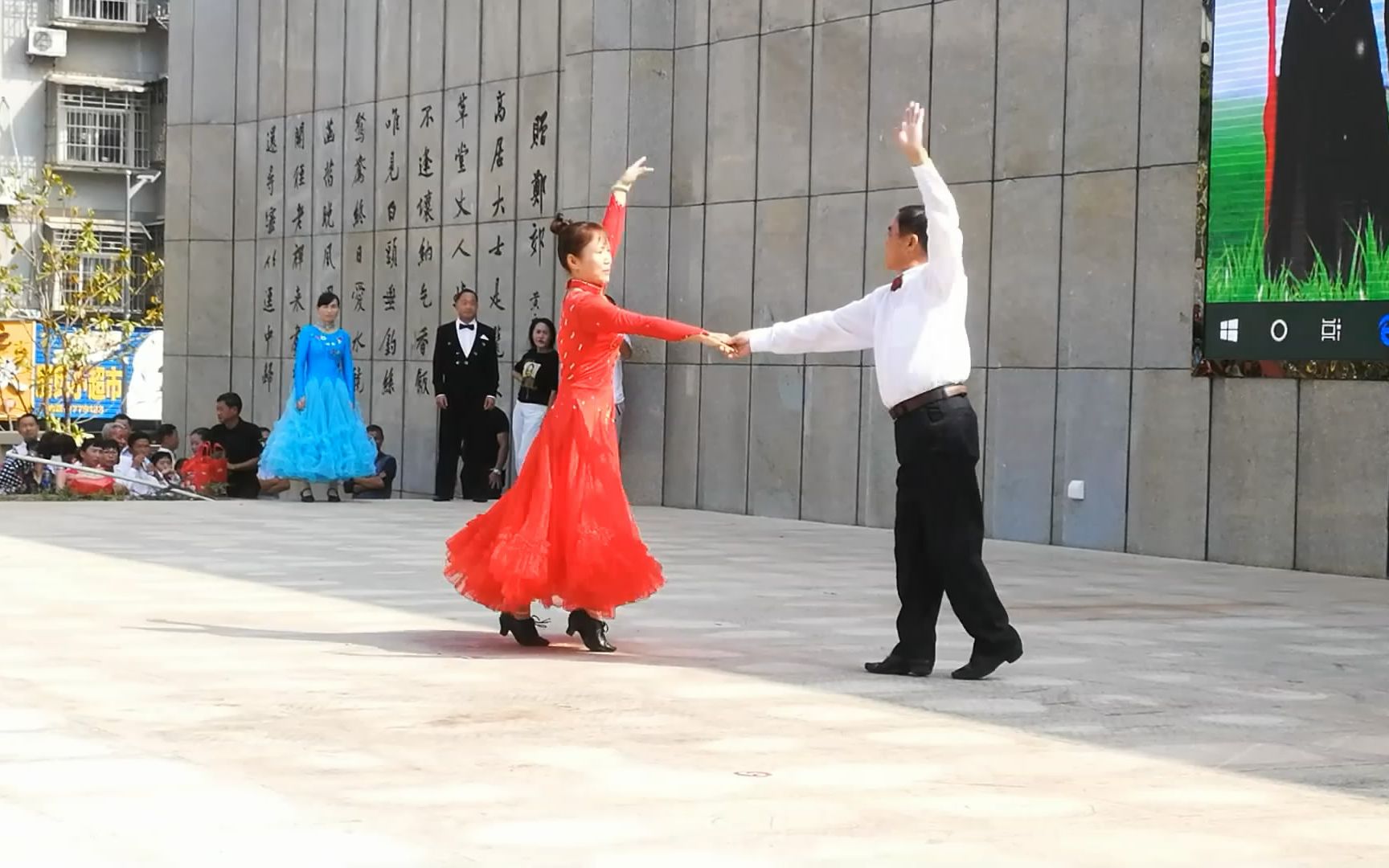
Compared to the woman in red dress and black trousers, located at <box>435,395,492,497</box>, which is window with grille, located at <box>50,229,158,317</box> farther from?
the woman in red dress

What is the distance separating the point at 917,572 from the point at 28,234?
35492 mm

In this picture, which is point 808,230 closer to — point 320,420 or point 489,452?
point 489,452

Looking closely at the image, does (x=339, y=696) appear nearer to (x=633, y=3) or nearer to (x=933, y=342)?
(x=933, y=342)

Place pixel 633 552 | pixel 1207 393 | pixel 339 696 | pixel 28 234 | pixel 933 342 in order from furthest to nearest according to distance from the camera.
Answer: pixel 28 234 → pixel 1207 393 → pixel 633 552 → pixel 933 342 → pixel 339 696

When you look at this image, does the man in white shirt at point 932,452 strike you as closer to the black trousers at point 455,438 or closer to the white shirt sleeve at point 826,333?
the white shirt sleeve at point 826,333

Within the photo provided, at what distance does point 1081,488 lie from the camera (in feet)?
47.8

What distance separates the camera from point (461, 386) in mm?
19344

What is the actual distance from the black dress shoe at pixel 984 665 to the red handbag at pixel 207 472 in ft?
40.6

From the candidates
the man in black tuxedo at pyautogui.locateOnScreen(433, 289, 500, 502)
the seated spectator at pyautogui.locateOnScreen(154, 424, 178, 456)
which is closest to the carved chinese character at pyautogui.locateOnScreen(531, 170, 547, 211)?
the man in black tuxedo at pyautogui.locateOnScreen(433, 289, 500, 502)

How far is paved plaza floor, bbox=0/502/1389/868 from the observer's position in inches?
196

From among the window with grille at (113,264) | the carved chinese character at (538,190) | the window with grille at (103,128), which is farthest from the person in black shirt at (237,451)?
the window with grille at (103,128)

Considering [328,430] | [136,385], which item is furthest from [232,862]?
[136,385]

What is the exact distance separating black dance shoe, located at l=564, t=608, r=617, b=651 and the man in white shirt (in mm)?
1118

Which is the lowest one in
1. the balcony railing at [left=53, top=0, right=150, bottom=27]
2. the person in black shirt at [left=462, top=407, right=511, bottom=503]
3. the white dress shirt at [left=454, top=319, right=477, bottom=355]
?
the person in black shirt at [left=462, top=407, right=511, bottom=503]
